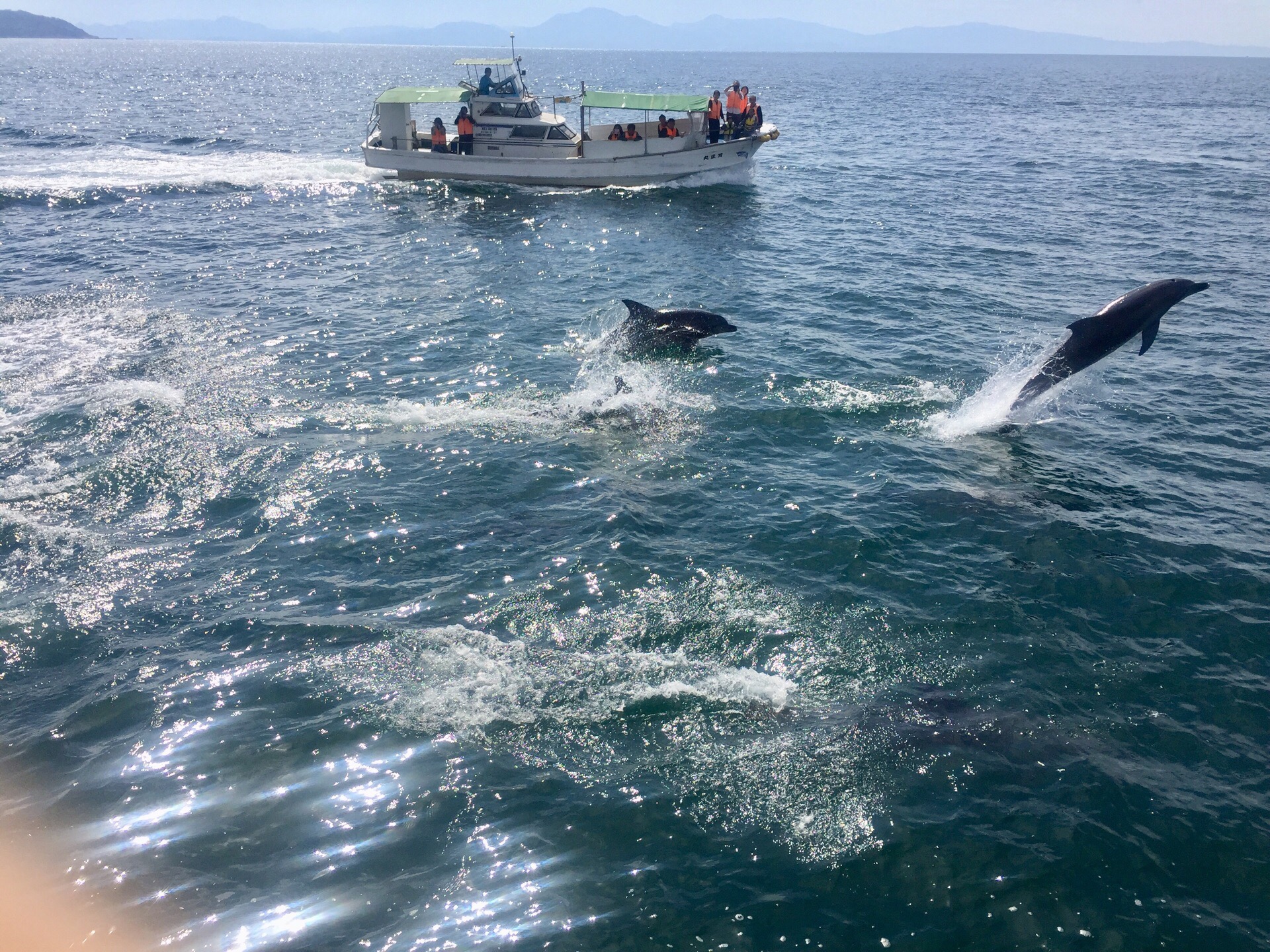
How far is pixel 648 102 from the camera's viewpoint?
41.7 meters

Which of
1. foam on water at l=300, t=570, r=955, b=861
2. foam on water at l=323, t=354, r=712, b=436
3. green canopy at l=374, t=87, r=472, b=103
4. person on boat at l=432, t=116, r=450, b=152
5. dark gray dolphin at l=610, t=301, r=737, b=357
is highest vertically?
green canopy at l=374, t=87, r=472, b=103

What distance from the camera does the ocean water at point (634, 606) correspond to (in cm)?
884

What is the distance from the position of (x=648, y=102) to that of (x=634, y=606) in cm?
3538

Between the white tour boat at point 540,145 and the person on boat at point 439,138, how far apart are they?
0.50ft

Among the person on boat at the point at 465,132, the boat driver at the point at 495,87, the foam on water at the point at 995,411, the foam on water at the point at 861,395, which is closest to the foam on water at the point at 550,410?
the foam on water at the point at 861,395

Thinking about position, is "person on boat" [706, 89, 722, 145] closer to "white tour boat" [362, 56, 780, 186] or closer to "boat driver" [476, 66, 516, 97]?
"white tour boat" [362, 56, 780, 186]

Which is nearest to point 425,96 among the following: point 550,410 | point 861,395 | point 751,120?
point 751,120

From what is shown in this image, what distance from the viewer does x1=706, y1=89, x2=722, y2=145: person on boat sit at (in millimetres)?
42594

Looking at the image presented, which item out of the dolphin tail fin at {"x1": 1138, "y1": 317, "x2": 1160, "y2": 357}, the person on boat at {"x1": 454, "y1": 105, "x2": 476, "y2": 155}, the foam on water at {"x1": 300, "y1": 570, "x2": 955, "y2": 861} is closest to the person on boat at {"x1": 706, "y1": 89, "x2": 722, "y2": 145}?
the person on boat at {"x1": 454, "y1": 105, "x2": 476, "y2": 155}

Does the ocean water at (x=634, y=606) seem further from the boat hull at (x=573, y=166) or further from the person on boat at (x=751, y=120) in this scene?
the person on boat at (x=751, y=120)

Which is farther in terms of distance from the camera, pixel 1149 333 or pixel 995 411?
pixel 995 411

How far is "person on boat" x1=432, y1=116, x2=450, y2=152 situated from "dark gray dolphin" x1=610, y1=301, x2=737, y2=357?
2616cm

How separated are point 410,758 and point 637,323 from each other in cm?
1431

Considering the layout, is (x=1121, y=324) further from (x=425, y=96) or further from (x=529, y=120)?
(x=425, y=96)
